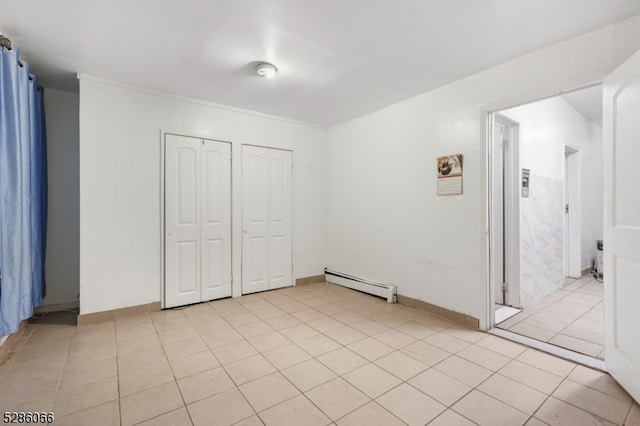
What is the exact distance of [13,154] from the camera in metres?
2.32

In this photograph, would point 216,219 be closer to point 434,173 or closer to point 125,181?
point 125,181

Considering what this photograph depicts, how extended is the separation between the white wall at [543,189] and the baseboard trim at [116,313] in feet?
14.8

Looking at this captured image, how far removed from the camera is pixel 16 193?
2354 millimetres

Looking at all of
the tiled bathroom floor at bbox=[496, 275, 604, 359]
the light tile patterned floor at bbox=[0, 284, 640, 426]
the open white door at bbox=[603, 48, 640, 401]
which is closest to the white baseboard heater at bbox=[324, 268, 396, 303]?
the light tile patterned floor at bbox=[0, 284, 640, 426]

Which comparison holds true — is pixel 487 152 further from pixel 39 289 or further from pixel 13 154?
pixel 39 289

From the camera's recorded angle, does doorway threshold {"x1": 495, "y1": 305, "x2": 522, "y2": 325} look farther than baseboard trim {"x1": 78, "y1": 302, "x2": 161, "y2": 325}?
Yes

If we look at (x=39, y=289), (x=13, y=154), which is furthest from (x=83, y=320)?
(x=13, y=154)

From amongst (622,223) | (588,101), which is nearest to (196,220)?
(622,223)

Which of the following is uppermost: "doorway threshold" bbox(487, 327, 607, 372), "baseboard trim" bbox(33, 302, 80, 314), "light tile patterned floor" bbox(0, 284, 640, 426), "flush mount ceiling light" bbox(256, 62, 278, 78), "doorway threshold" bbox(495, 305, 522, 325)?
"flush mount ceiling light" bbox(256, 62, 278, 78)

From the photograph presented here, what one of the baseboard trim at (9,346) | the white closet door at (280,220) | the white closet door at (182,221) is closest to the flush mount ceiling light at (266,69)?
the white closet door at (182,221)

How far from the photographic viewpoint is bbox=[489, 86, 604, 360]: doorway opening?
9.85 ft

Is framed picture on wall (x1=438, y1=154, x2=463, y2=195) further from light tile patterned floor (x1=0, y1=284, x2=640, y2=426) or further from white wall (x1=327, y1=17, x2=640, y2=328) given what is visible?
light tile patterned floor (x1=0, y1=284, x2=640, y2=426)

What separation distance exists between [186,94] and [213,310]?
8.87 feet

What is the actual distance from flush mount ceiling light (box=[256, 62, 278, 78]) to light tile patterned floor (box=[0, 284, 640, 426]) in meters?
2.60
